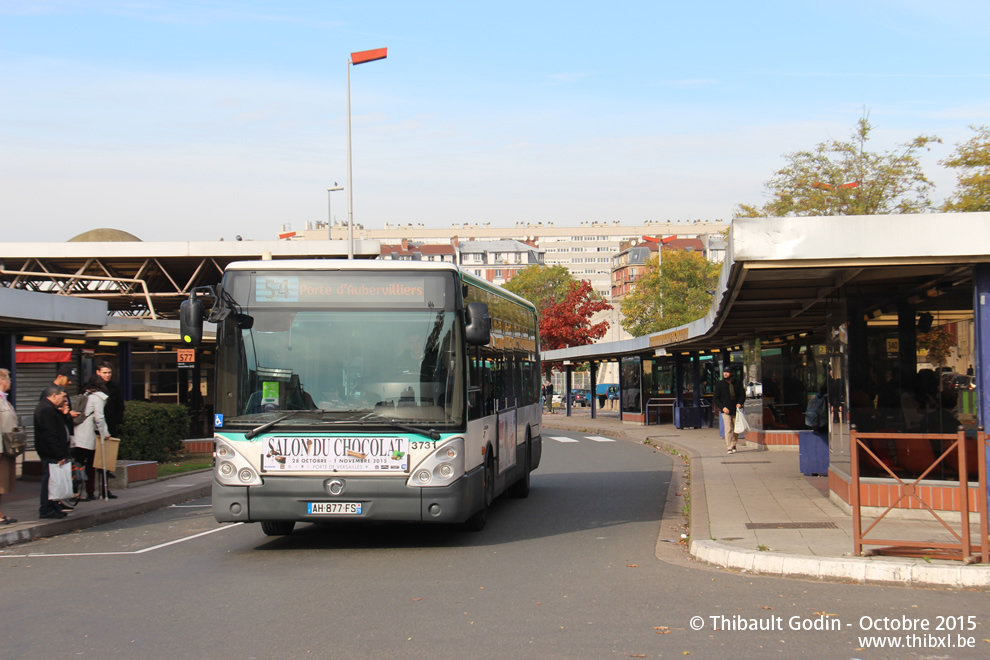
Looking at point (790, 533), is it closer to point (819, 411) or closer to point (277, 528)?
point (277, 528)

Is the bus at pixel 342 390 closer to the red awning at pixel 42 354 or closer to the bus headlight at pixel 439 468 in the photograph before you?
the bus headlight at pixel 439 468

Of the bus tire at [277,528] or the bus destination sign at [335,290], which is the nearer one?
the bus destination sign at [335,290]

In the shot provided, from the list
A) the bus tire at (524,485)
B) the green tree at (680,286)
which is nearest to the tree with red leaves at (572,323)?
the green tree at (680,286)

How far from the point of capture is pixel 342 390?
10.2 metres

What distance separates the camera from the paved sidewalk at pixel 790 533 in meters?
8.35

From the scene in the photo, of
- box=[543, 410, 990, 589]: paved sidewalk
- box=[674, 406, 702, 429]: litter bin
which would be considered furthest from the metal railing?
box=[674, 406, 702, 429]: litter bin

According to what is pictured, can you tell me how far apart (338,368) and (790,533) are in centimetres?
505

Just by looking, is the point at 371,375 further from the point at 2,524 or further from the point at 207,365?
the point at 207,365

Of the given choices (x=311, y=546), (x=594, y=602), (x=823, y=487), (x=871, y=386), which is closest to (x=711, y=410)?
(x=823, y=487)

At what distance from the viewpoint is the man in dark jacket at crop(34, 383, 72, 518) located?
12555 mm

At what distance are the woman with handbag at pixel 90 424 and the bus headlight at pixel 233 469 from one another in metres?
4.88

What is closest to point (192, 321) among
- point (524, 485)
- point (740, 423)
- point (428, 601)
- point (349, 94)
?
point (428, 601)

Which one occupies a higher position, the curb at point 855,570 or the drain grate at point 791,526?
the curb at point 855,570

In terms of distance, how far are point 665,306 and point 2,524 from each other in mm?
62653
